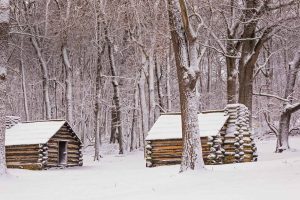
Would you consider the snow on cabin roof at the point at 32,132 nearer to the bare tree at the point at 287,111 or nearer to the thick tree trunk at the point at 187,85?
the bare tree at the point at 287,111

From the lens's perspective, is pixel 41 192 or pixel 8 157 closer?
pixel 41 192

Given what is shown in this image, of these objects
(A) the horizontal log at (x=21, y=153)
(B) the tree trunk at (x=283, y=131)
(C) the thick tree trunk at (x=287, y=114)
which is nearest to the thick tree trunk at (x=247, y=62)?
(C) the thick tree trunk at (x=287, y=114)

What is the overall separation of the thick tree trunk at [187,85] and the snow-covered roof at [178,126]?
760cm

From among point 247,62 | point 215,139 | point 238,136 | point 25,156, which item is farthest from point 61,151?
point 247,62

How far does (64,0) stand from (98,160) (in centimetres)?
1409

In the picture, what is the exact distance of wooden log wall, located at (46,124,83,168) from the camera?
26359 millimetres

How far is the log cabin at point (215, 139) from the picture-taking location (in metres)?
21.5

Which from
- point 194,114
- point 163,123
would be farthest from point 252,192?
point 163,123

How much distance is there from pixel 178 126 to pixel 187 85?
392 inches

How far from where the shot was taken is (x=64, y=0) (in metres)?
38.2

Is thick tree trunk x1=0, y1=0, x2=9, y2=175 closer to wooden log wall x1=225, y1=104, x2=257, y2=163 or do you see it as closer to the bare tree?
wooden log wall x1=225, y1=104, x2=257, y2=163

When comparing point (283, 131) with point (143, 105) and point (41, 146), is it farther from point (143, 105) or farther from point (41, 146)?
point (41, 146)

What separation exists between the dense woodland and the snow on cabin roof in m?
5.87

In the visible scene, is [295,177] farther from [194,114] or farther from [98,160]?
[98,160]
